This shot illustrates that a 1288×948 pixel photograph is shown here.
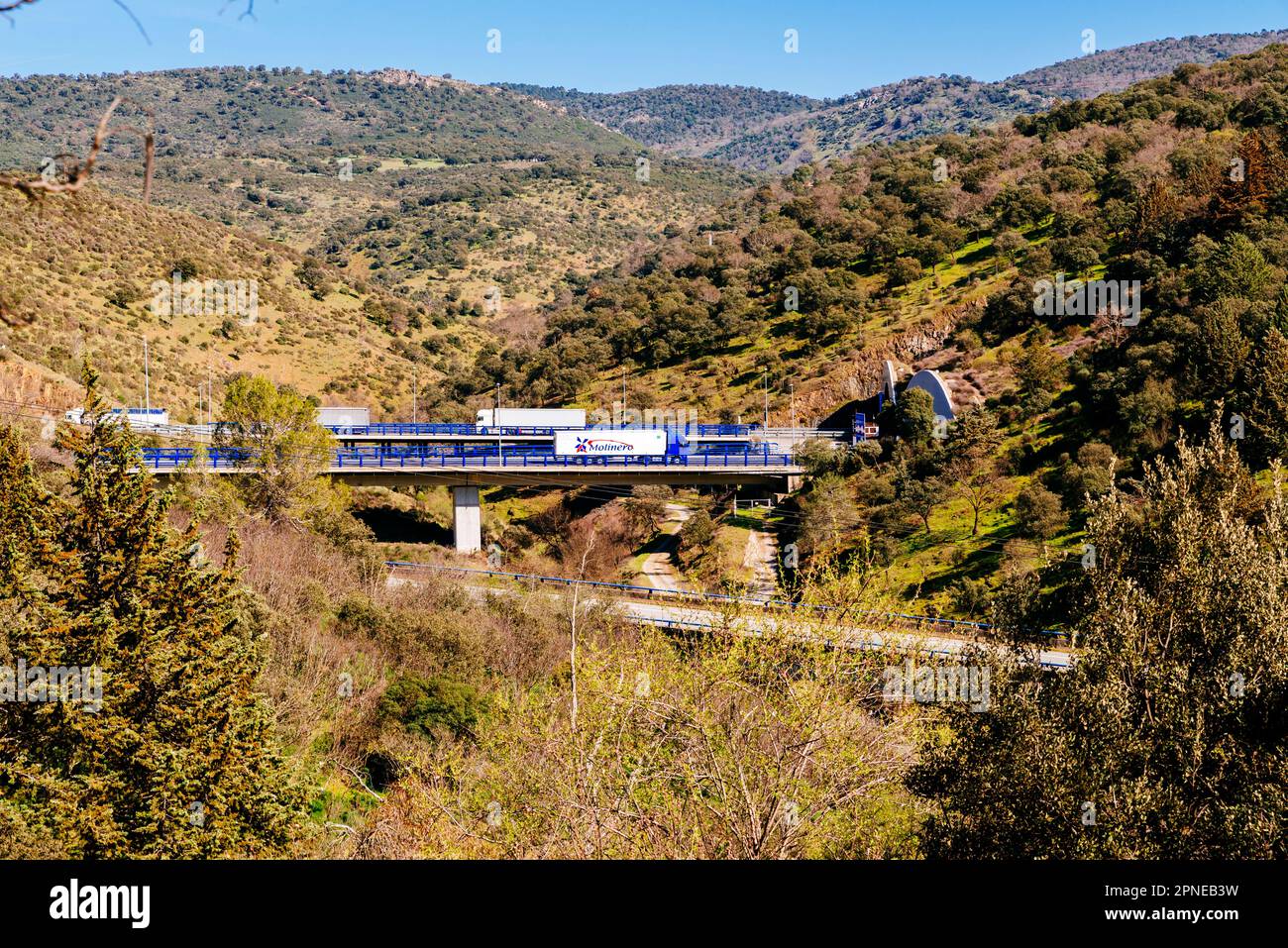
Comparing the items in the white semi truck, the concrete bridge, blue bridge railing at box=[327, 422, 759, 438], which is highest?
the white semi truck

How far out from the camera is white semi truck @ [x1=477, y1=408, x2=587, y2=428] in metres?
71.4

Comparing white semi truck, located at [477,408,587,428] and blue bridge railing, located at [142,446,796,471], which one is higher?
white semi truck, located at [477,408,587,428]

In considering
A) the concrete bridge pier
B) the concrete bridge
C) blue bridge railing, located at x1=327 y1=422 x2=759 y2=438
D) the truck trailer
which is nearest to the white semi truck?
blue bridge railing, located at x1=327 y1=422 x2=759 y2=438

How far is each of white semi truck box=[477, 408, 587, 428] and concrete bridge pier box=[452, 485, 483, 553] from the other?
14.4 meters

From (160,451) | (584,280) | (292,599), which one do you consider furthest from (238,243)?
(292,599)

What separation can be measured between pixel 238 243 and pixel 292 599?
94119 mm

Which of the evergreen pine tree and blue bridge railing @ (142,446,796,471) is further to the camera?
blue bridge railing @ (142,446,796,471)

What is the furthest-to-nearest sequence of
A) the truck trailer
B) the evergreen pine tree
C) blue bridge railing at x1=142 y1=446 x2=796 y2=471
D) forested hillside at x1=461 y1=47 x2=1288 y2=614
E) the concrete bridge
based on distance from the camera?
the truck trailer
the concrete bridge
blue bridge railing at x1=142 y1=446 x2=796 y2=471
forested hillside at x1=461 y1=47 x2=1288 y2=614
the evergreen pine tree

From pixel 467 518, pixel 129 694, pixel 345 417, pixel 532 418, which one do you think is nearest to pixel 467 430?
pixel 532 418

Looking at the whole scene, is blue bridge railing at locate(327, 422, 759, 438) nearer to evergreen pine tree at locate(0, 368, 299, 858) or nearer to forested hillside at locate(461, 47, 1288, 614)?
forested hillside at locate(461, 47, 1288, 614)

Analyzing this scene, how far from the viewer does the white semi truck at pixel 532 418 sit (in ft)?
234

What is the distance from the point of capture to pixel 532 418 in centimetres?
7225

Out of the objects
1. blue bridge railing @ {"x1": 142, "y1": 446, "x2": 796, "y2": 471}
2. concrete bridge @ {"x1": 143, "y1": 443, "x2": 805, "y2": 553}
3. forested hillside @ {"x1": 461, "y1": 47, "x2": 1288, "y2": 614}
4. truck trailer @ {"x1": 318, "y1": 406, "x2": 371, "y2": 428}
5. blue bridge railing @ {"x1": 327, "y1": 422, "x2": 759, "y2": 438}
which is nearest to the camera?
forested hillside @ {"x1": 461, "y1": 47, "x2": 1288, "y2": 614}
